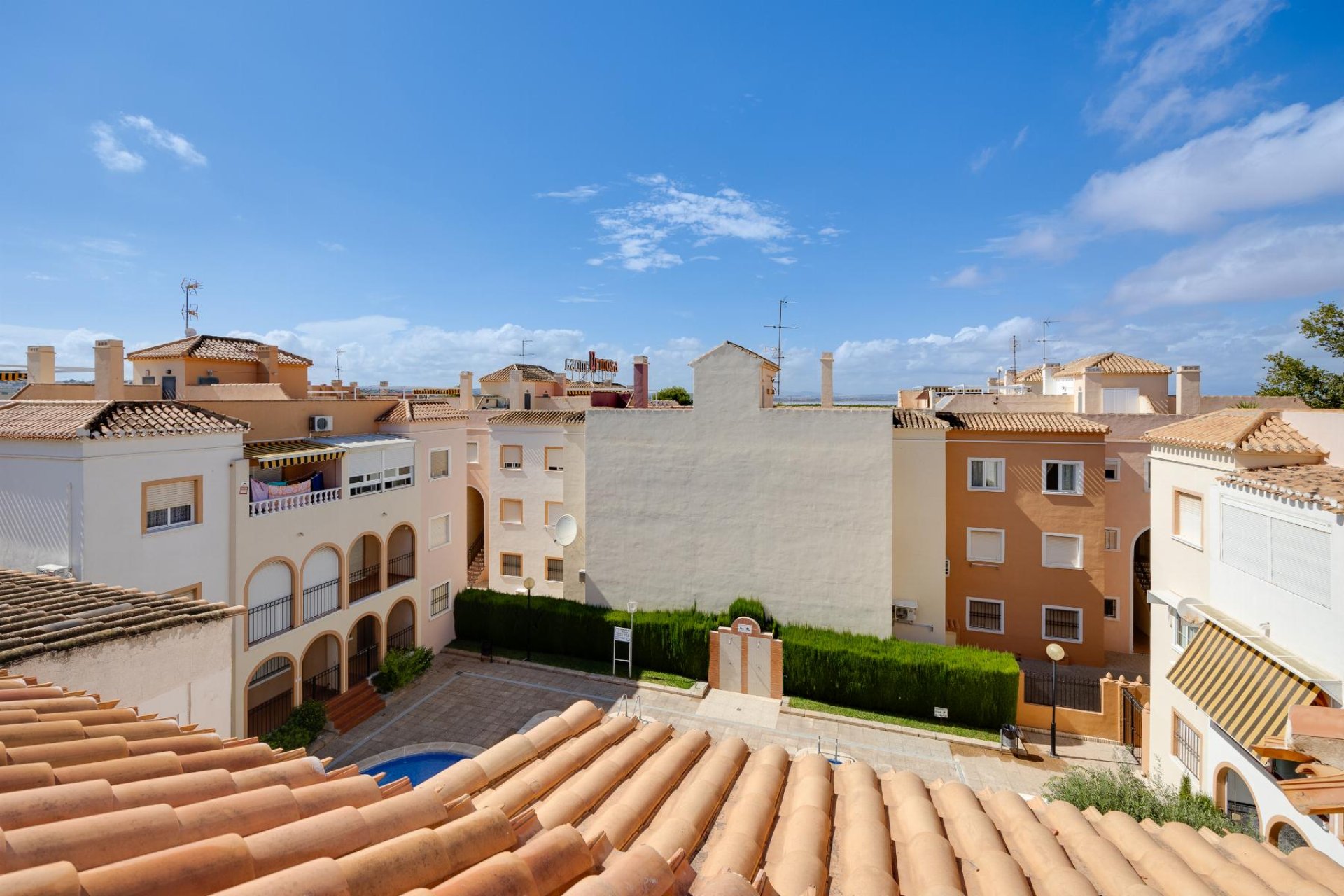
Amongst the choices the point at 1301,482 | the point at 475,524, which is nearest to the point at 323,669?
the point at 475,524

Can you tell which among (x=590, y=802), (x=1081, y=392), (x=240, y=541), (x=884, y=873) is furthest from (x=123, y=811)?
(x=1081, y=392)

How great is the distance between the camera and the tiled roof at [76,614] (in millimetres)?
7492

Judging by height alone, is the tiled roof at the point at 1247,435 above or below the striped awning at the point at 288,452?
above

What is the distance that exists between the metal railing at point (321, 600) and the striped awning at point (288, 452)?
432 centimetres

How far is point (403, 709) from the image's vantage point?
21.8 meters

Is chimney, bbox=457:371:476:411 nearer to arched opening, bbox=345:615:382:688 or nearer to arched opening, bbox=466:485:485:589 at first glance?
arched opening, bbox=466:485:485:589

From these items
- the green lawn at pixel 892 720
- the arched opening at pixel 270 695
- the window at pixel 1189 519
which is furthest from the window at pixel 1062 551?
the arched opening at pixel 270 695

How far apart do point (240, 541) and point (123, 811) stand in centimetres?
1775

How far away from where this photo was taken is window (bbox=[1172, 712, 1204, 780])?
552 inches

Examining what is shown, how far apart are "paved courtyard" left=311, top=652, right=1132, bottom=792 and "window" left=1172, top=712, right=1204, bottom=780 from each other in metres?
4.06

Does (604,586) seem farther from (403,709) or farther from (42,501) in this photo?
(42,501)

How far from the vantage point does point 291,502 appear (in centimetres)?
1973

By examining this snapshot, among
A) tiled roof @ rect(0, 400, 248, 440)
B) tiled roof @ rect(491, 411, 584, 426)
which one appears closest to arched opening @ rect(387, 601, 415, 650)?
tiled roof @ rect(0, 400, 248, 440)

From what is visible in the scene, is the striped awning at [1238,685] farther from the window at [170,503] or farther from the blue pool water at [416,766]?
the window at [170,503]
